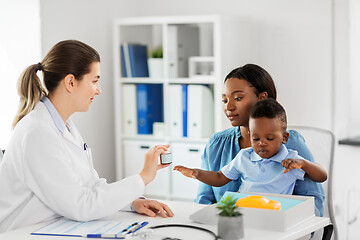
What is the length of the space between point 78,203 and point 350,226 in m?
2.42

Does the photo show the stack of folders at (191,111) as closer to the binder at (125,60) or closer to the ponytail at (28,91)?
the binder at (125,60)

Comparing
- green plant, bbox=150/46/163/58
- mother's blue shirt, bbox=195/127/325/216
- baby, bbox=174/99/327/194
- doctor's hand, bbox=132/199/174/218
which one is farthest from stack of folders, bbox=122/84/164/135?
doctor's hand, bbox=132/199/174/218

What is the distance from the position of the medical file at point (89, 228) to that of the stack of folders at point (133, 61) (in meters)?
2.41

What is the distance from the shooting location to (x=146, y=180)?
1896 millimetres

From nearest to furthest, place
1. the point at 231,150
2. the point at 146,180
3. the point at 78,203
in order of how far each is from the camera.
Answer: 1. the point at 78,203
2. the point at 146,180
3. the point at 231,150

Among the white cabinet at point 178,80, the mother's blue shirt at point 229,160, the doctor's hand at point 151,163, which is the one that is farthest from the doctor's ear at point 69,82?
the white cabinet at point 178,80

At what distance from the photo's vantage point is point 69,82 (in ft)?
6.51

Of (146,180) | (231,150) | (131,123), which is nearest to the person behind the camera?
(146,180)

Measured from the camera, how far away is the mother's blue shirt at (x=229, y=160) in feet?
7.02

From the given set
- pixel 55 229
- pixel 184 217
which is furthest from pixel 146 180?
pixel 55 229

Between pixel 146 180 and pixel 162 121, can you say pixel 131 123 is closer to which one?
pixel 162 121

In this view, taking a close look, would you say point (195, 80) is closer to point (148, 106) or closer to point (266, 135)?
point (148, 106)

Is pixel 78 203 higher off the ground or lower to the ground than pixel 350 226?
higher

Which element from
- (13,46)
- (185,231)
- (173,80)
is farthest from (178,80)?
(185,231)
